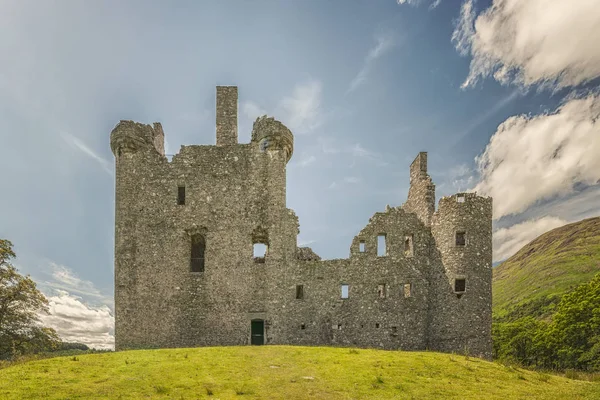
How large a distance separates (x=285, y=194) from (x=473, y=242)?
1285cm

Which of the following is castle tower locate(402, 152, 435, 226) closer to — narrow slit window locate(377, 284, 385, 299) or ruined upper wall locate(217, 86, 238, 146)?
narrow slit window locate(377, 284, 385, 299)

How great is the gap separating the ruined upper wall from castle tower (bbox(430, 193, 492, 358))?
50.6ft

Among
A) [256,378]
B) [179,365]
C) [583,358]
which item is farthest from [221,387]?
[583,358]

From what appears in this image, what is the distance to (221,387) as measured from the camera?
14602 mm

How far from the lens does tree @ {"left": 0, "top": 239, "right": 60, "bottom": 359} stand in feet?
100

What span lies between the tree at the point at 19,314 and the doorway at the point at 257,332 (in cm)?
1725

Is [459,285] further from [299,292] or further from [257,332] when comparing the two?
[257,332]

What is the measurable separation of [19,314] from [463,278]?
32.7m

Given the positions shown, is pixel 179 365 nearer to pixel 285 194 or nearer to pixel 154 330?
pixel 154 330

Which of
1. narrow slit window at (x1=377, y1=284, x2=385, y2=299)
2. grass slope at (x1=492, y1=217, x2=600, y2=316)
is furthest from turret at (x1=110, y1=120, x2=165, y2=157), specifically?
grass slope at (x1=492, y1=217, x2=600, y2=316)

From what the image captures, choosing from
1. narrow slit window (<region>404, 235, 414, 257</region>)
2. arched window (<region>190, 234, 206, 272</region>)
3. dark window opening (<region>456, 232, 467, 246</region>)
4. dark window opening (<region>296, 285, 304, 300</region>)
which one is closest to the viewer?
dark window opening (<region>456, 232, 467, 246</region>)

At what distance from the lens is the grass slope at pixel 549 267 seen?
91981 millimetres

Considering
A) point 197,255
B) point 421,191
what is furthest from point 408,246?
point 197,255

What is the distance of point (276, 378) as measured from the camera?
625 inches
